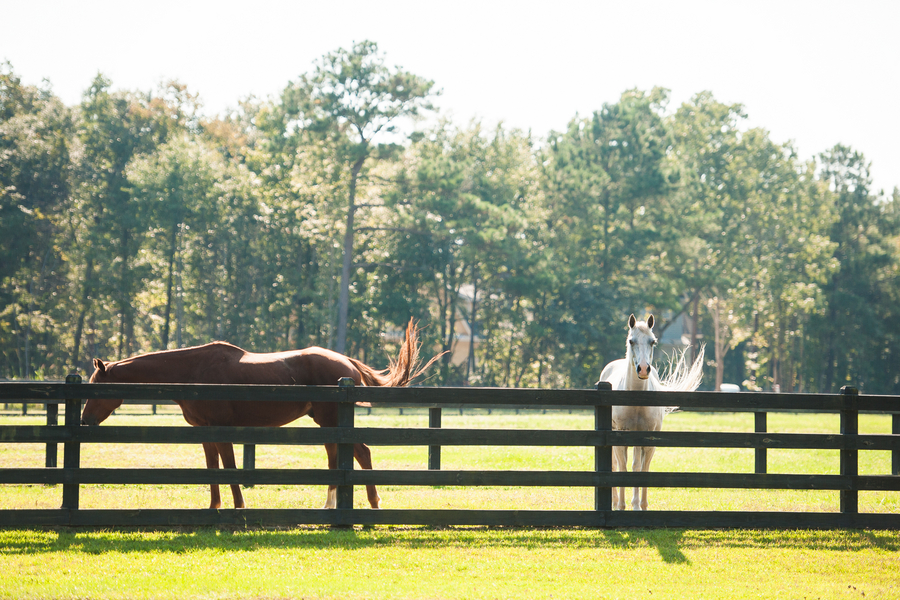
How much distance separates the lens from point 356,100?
149ft

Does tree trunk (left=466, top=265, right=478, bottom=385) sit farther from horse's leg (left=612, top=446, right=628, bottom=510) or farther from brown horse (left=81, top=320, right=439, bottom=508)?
brown horse (left=81, top=320, right=439, bottom=508)

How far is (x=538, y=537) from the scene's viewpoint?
24.5 feet

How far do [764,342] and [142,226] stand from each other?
152 ft

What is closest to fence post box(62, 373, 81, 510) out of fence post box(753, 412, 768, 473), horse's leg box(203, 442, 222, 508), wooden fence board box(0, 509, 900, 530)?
wooden fence board box(0, 509, 900, 530)

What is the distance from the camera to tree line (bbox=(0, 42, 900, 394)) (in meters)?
46.7

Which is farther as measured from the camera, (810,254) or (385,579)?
(810,254)

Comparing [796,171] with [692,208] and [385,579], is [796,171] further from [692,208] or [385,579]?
[385,579]

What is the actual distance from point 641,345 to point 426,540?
3195 mm

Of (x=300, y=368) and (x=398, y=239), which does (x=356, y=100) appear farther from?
(x=300, y=368)

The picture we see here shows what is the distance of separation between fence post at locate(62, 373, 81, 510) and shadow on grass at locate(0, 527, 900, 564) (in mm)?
282

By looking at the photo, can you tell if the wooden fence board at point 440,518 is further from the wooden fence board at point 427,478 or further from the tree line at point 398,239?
the tree line at point 398,239

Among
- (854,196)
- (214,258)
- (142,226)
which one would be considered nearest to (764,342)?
(854,196)

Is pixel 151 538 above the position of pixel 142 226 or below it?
below

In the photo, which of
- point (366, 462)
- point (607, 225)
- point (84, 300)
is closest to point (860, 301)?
point (607, 225)
